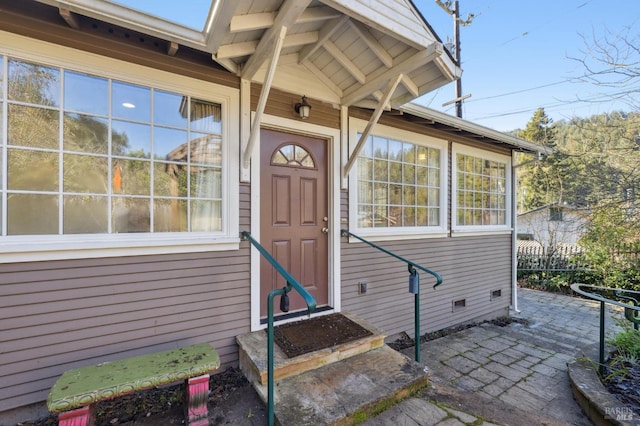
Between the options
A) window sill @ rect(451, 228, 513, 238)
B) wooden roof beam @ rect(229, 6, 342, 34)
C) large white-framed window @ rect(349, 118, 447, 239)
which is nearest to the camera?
wooden roof beam @ rect(229, 6, 342, 34)

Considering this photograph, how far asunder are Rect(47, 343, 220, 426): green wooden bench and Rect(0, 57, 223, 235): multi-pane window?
2.99 ft

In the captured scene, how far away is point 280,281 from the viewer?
2746mm

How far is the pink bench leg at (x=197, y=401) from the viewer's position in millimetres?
1663

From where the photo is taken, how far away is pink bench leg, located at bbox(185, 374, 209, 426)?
1.66m

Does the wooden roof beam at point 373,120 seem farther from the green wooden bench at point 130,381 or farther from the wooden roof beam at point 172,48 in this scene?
the green wooden bench at point 130,381

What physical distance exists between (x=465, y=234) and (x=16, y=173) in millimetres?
4977

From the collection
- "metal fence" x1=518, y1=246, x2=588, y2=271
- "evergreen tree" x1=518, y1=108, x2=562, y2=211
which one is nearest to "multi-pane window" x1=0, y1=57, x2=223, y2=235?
"metal fence" x1=518, y1=246, x2=588, y2=271

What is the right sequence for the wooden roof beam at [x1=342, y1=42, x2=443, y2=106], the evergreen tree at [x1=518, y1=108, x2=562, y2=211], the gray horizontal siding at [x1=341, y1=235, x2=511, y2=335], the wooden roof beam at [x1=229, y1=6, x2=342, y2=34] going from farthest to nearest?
the evergreen tree at [x1=518, y1=108, x2=562, y2=211] → the gray horizontal siding at [x1=341, y1=235, x2=511, y2=335] → the wooden roof beam at [x1=342, y1=42, x2=443, y2=106] → the wooden roof beam at [x1=229, y1=6, x2=342, y2=34]

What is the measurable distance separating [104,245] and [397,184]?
3.14m

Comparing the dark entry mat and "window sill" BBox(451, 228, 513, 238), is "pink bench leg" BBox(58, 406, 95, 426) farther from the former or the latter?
"window sill" BBox(451, 228, 513, 238)

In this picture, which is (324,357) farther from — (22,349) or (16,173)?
(16,173)

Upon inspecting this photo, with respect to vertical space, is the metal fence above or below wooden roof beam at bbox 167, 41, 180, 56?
below

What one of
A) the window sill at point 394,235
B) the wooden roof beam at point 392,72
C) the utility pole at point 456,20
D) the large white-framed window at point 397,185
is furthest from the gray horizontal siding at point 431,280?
the utility pole at point 456,20

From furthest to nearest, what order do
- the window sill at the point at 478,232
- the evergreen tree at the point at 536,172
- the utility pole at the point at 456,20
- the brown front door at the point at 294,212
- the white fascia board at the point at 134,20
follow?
the evergreen tree at the point at 536,172 < the utility pole at the point at 456,20 < the window sill at the point at 478,232 < the brown front door at the point at 294,212 < the white fascia board at the point at 134,20
